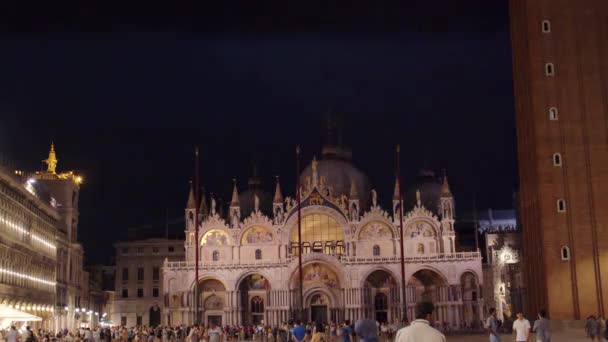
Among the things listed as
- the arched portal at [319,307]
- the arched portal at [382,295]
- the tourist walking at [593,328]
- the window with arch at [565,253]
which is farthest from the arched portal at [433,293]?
the tourist walking at [593,328]

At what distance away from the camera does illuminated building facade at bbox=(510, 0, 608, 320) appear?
1921 inches

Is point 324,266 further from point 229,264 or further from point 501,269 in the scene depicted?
point 501,269

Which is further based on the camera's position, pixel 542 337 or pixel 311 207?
pixel 311 207

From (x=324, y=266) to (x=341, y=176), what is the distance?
43.9 ft

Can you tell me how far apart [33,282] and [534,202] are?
38702mm

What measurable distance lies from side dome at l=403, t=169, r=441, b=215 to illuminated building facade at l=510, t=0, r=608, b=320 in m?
39.6

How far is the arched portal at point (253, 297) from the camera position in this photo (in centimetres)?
8425

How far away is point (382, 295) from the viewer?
82500 millimetres

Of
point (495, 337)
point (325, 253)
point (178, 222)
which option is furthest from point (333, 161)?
point (495, 337)

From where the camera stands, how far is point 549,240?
49375 millimetres

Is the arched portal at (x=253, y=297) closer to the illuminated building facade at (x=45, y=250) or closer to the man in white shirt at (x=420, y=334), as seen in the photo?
the illuminated building facade at (x=45, y=250)

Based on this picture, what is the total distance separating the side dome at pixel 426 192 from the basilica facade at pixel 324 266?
9.43 meters

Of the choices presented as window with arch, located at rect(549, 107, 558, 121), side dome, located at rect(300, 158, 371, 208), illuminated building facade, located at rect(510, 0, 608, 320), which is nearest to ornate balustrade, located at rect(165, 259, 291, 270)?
side dome, located at rect(300, 158, 371, 208)

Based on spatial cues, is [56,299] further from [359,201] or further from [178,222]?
[178,222]
